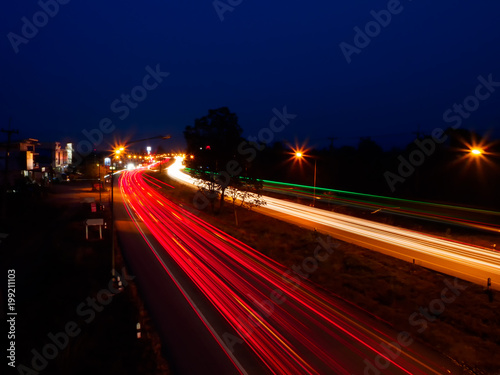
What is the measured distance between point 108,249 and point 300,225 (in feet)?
45.7

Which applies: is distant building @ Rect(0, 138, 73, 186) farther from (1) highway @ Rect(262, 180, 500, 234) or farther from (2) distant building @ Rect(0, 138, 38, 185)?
(1) highway @ Rect(262, 180, 500, 234)

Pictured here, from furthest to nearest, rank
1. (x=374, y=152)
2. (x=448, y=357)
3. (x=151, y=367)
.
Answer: (x=374, y=152) < (x=448, y=357) < (x=151, y=367)

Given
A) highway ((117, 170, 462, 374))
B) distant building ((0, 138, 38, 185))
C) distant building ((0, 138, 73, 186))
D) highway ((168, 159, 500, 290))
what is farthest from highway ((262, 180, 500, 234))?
distant building ((0, 138, 38, 185))

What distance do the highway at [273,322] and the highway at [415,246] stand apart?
397 cm

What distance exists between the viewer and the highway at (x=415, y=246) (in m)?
14.8

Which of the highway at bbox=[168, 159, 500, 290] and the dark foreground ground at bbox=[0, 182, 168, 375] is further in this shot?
the highway at bbox=[168, 159, 500, 290]

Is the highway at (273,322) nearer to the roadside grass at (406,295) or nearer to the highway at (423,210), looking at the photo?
the roadside grass at (406,295)

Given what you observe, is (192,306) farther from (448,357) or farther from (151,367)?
(448,357)

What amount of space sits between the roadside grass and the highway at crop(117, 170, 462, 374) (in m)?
0.67

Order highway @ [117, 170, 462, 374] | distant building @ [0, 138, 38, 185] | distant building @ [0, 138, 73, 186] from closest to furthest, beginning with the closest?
highway @ [117, 170, 462, 374]
distant building @ [0, 138, 73, 186]
distant building @ [0, 138, 38, 185]

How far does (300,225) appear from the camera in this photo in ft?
85.8

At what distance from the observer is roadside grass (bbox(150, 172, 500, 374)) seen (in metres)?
9.42

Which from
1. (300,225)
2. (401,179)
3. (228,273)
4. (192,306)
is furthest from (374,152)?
(192,306)

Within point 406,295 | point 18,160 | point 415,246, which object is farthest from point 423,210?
point 18,160
